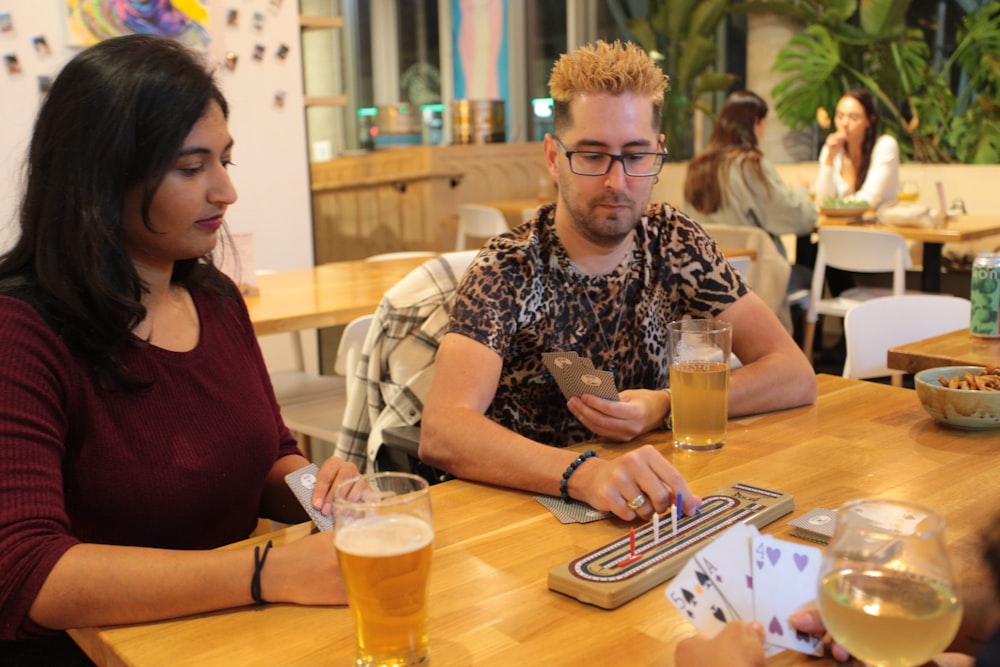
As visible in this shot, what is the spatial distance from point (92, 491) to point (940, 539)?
111 cm

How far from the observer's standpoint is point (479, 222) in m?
6.40

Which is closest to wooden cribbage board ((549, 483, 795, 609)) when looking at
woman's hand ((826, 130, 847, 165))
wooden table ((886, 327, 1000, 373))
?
wooden table ((886, 327, 1000, 373))

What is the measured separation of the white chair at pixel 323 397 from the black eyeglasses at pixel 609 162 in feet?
3.34

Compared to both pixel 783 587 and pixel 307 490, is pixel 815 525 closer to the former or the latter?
pixel 783 587

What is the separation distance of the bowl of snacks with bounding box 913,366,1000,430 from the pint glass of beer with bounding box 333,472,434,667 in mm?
1120

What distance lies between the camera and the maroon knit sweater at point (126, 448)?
120cm

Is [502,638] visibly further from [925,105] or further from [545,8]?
[545,8]

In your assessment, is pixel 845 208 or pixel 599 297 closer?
pixel 599 297

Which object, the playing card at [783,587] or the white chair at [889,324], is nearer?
the playing card at [783,587]

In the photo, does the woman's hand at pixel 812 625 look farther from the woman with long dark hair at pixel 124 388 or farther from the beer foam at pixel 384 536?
the woman with long dark hair at pixel 124 388

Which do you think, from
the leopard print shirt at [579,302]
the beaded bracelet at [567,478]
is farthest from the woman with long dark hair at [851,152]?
the beaded bracelet at [567,478]

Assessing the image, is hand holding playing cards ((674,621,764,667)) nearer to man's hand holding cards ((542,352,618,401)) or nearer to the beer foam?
the beer foam

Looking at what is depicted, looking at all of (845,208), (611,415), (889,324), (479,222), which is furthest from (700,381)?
(479,222)

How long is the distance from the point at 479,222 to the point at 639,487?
5.14 metres
